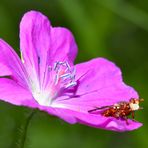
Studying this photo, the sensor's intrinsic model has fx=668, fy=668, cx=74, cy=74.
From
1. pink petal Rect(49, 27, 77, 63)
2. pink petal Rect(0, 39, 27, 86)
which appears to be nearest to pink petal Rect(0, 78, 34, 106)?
pink petal Rect(0, 39, 27, 86)

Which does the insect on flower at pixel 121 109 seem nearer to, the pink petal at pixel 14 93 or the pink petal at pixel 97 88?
the pink petal at pixel 97 88

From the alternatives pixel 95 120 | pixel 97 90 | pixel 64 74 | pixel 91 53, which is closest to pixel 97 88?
pixel 97 90

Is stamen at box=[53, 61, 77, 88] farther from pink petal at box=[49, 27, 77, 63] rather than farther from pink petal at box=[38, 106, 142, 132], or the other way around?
pink petal at box=[38, 106, 142, 132]

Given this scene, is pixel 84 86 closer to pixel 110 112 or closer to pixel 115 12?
pixel 110 112

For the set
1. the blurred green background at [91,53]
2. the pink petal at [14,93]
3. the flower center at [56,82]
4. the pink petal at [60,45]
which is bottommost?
the blurred green background at [91,53]

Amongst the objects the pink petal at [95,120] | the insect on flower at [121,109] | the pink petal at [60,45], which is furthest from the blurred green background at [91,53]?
the pink petal at [95,120]

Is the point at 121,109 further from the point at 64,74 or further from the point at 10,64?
the point at 10,64

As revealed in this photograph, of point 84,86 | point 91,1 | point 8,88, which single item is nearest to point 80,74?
point 84,86

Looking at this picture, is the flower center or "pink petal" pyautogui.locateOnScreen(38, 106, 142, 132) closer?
"pink petal" pyautogui.locateOnScreen(38, 106, 142, 132)
